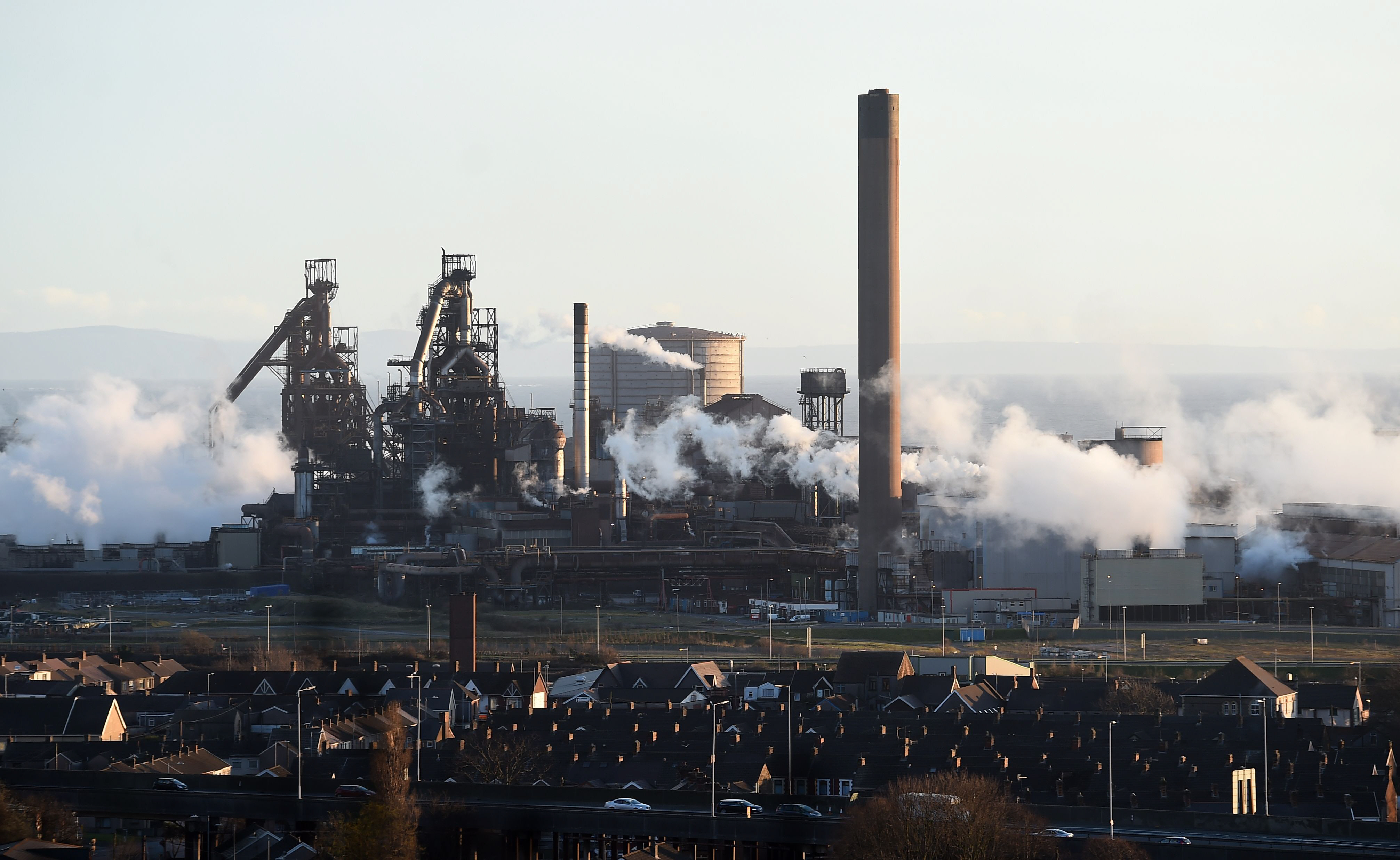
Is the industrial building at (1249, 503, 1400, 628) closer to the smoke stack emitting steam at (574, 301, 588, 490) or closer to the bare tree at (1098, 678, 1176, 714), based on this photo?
the bare tree at (1098, 678, 1176, 714)

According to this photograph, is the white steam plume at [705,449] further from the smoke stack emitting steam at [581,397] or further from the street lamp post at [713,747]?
the street lamp post at [713,747]

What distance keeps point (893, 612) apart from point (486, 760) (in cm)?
3858

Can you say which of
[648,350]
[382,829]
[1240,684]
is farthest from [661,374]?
[382,829]

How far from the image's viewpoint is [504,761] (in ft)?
131

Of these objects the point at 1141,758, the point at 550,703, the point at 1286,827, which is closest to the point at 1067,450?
the point at 550,703

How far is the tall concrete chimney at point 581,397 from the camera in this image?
94.8m

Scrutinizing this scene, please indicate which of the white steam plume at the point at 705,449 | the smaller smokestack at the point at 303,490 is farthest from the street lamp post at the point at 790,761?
the white steam plume at the point at 705,449

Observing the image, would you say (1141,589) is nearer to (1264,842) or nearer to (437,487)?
(437,487)

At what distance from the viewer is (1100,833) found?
106 feet

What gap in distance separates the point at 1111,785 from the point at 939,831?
5.02 meters

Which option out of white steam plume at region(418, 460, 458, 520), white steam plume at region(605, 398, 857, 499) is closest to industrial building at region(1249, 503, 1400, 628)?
white steam plume at region(605, 398, 857, 499)

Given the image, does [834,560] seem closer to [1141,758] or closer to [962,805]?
[1141,758]

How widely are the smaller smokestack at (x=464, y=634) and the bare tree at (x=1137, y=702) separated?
60.2ft

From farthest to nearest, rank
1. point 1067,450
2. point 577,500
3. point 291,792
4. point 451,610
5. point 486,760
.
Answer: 1. point 577,500
2. point 1067,450
3. point 451,610
4. point 486,760
5. point 291,792
